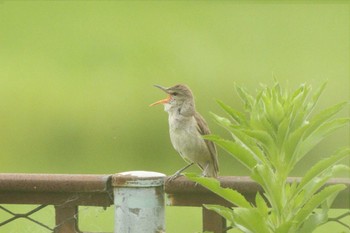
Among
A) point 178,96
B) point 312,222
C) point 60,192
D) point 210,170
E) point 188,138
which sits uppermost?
point 178,96

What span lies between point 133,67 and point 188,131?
13.4 ft

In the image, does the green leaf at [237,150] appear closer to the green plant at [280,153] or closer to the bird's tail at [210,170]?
the green plant at [280,153]

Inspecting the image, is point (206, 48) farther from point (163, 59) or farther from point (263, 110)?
point (263, 110)

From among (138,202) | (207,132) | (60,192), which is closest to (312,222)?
(138,202)

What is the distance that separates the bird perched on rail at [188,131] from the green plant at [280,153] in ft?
5.90

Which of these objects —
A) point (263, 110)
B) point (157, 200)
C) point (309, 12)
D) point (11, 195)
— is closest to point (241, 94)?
point (263, 110)

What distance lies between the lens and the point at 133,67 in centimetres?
822

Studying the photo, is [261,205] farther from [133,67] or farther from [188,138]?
[133,67]

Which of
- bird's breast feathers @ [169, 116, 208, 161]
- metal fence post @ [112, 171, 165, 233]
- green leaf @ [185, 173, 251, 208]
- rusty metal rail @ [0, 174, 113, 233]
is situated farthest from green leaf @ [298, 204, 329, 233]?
bird's breast feathers @ [169, 116, 208, 161]

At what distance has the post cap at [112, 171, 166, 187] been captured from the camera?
2.65 meters

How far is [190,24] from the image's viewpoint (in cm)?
847

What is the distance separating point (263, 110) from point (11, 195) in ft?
2.72

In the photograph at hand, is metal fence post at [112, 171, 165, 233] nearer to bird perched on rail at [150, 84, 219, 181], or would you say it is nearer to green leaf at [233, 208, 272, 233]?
green leaf at [233, 208, 272, 233]

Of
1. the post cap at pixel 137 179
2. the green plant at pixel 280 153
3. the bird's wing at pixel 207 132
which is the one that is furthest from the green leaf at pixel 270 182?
the bird's wing at pixel 207 132
